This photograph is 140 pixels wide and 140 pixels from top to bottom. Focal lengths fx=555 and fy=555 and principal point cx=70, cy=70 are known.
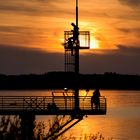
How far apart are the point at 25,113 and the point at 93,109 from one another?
447cm

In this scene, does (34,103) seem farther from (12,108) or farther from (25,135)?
(25,135)

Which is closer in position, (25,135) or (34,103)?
(25,135)

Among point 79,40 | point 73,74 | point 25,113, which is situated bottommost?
point 25,113

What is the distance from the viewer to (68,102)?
3709 centimetres

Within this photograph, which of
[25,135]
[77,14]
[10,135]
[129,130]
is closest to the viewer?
[10,135]

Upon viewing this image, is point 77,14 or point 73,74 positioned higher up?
point 77,14

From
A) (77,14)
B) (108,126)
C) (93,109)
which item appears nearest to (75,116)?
(93,109)

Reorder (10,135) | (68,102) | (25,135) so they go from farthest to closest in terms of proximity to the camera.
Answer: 1. (68,102)
2. (25,135)
3. (10,135)

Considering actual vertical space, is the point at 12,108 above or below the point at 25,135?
above

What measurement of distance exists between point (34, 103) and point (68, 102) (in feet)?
7.59

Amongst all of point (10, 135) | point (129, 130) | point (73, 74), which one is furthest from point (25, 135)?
point (129, 130)

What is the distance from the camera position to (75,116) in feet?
118

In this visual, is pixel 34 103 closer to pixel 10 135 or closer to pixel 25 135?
pixel 25 135

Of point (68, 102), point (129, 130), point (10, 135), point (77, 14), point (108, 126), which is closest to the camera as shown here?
point (10, 135)
